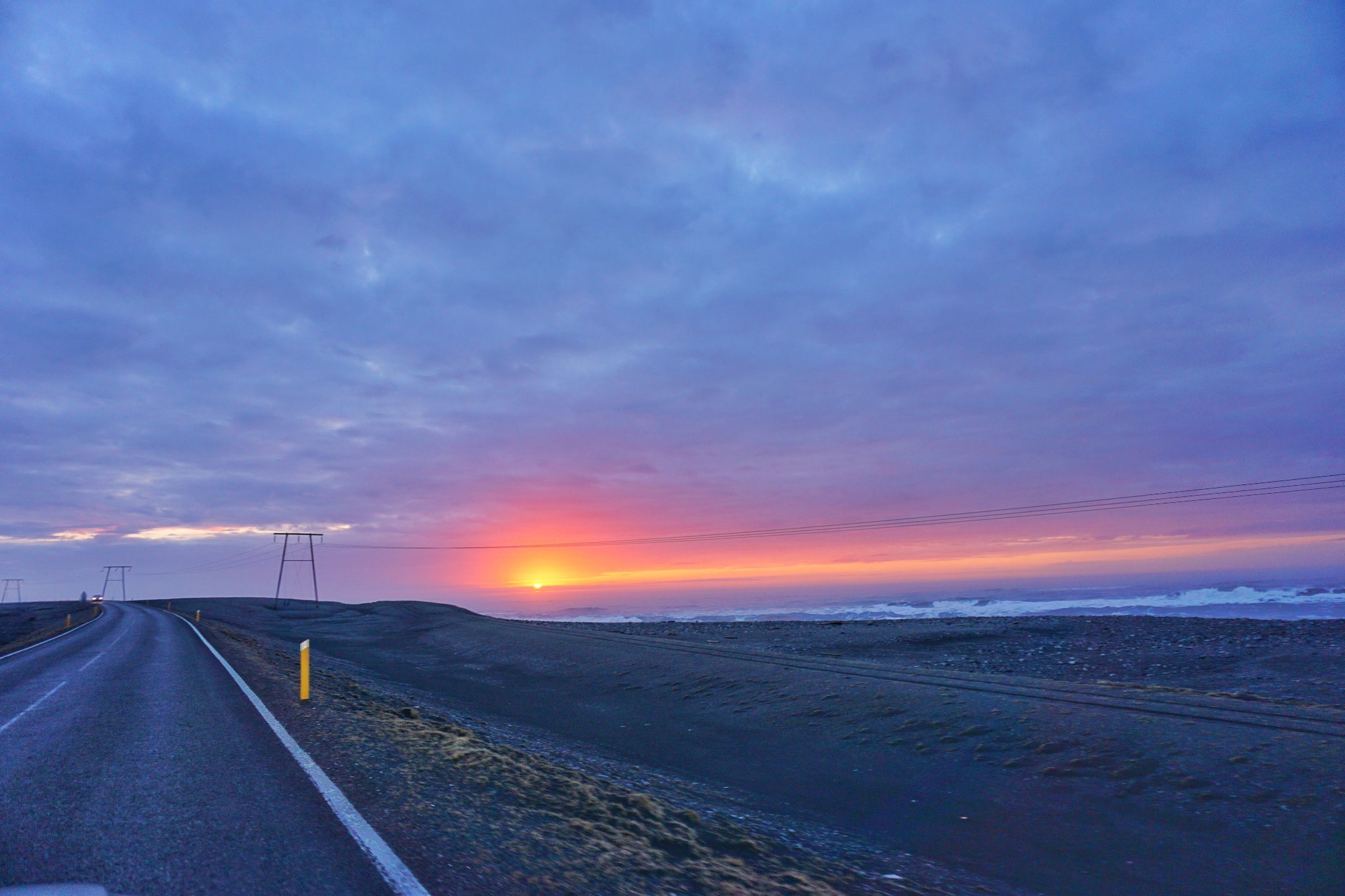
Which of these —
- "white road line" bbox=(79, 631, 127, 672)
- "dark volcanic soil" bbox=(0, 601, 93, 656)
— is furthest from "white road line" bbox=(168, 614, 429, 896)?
"dark volcanic soil" bbox=(0, 601, 93, 656)

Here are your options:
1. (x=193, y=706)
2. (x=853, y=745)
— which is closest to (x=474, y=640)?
(x=193, y=706)

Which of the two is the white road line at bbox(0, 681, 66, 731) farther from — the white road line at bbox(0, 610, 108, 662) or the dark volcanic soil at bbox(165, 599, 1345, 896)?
the white road line at bbox(0, 610, 108, 662)

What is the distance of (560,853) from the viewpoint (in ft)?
20.4

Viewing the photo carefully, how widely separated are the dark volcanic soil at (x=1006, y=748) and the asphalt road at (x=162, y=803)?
6.41 metres

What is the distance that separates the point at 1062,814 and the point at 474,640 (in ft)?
117

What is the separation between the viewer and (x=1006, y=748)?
1228 centimetres

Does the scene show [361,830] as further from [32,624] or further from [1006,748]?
[32,624]

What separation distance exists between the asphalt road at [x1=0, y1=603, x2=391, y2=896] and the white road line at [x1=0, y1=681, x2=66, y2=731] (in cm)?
7

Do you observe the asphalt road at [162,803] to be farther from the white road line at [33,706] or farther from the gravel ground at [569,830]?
the gravel ground at [569,830]

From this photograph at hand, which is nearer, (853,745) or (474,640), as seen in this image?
(853,745)

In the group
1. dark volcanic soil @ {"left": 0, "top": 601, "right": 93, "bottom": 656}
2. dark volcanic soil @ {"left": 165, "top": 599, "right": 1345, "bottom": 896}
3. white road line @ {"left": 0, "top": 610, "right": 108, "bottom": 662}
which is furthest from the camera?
dark volcanic soil @ {"left": 0, "top": 601, "right": 93, "bottom": 656}

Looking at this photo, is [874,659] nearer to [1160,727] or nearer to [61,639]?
[1160,727]

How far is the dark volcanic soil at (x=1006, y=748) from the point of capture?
27.4ft

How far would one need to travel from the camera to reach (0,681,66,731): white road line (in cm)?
1224
